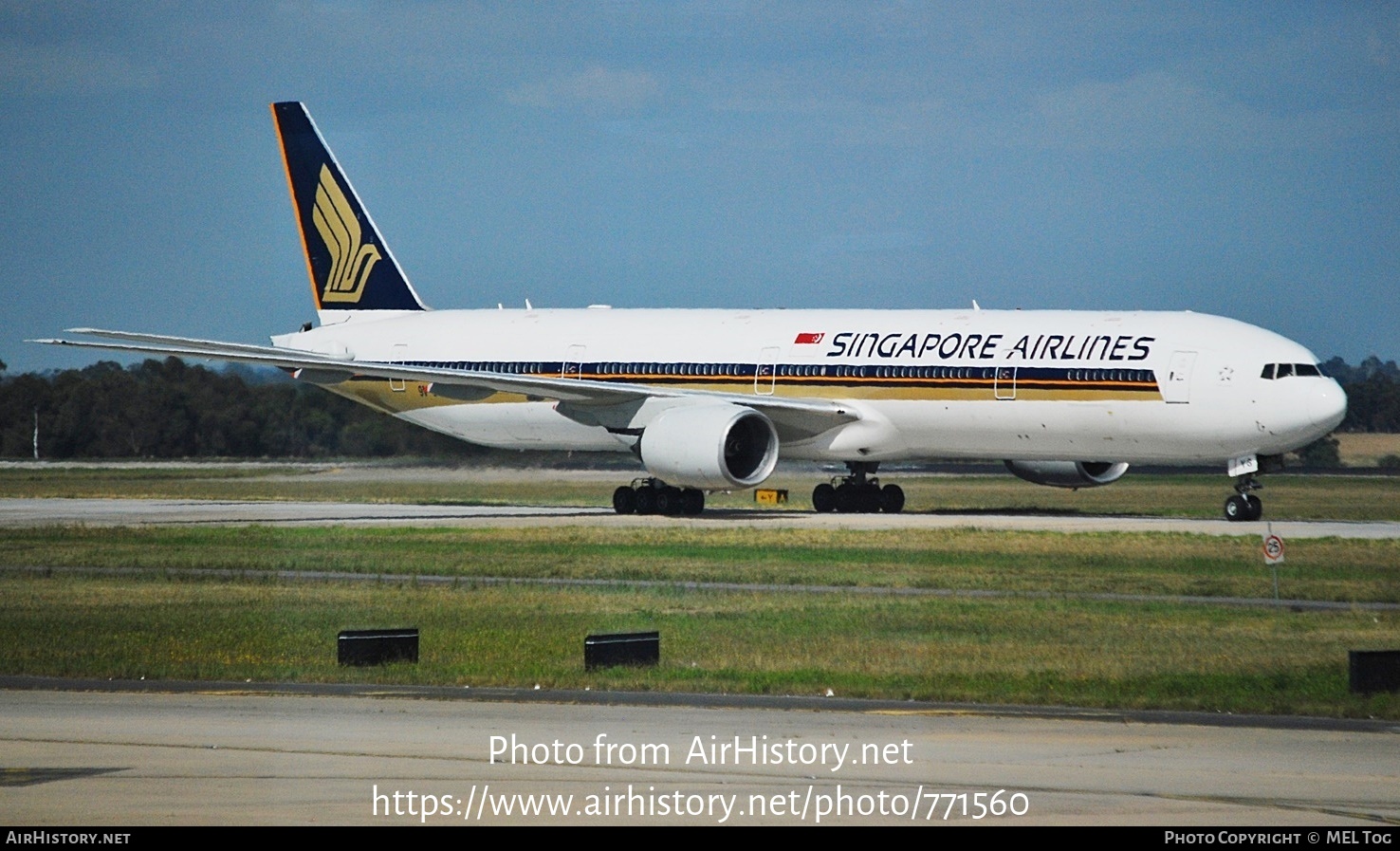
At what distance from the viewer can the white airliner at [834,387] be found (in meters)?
38.5

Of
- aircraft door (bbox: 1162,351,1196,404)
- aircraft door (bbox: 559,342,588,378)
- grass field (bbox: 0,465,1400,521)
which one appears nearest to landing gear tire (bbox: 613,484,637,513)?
aircraft door (bbox: 559,342,588,378)

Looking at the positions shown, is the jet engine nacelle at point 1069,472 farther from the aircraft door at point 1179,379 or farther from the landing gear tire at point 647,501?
the landing gear tire at point 647,501

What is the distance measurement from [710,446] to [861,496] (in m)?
6.55

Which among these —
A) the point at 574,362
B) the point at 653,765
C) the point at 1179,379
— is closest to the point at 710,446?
the point at 574,362

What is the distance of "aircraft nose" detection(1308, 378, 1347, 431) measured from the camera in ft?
123

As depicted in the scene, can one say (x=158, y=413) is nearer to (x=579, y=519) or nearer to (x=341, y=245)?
(x=341, y=245)

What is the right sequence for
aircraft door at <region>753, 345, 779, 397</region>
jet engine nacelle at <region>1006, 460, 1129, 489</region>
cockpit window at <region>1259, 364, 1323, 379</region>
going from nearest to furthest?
1. cockpit window at <region>1259, 364, 1323, 379</region>
2. aircraft door at <region>753, 345, 779, 397</region>
3. jet engine nacelle at <region>1006, 460, 1129, 489</region>

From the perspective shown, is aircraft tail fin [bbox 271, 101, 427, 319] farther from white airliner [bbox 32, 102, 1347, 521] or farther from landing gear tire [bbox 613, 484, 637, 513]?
landing gear tire [bbox 613, 484, 637, 513]

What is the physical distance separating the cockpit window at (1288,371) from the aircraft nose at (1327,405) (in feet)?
1.14

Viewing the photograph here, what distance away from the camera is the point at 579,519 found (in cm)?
4219

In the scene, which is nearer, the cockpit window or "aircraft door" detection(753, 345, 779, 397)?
the cockpit window

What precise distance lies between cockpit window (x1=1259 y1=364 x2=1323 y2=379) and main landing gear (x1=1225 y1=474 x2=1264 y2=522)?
9.22 feet

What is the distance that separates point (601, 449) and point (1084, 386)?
13.2m
